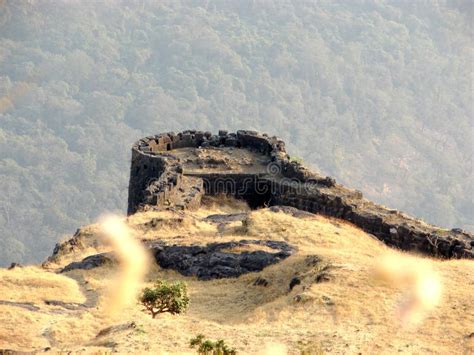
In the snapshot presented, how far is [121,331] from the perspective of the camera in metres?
25.0

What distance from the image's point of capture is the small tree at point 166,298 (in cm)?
2702

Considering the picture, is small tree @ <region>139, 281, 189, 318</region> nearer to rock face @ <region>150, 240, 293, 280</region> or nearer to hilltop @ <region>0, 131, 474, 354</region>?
hilltop @ <region>0, 131, 474, 354</region>

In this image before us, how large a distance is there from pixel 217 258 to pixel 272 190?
69.2 ft

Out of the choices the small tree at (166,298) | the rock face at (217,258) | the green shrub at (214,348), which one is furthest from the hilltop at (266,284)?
the green shrub at (214,348)

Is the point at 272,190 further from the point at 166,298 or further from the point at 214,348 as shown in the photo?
the point at 214,348

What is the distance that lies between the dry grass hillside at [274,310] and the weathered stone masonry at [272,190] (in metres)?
5.51

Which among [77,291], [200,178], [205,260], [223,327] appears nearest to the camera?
[223,327]

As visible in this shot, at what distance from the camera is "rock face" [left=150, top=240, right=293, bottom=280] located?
33188mm

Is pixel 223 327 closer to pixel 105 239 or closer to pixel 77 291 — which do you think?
pixel 77 291

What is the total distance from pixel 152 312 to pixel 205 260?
698 cm

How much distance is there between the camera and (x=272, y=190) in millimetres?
54656

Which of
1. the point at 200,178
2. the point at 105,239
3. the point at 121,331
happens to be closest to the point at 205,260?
the point at 105,239

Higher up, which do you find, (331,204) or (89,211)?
(89,211)

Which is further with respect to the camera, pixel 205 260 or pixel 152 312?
pixel 205 260
